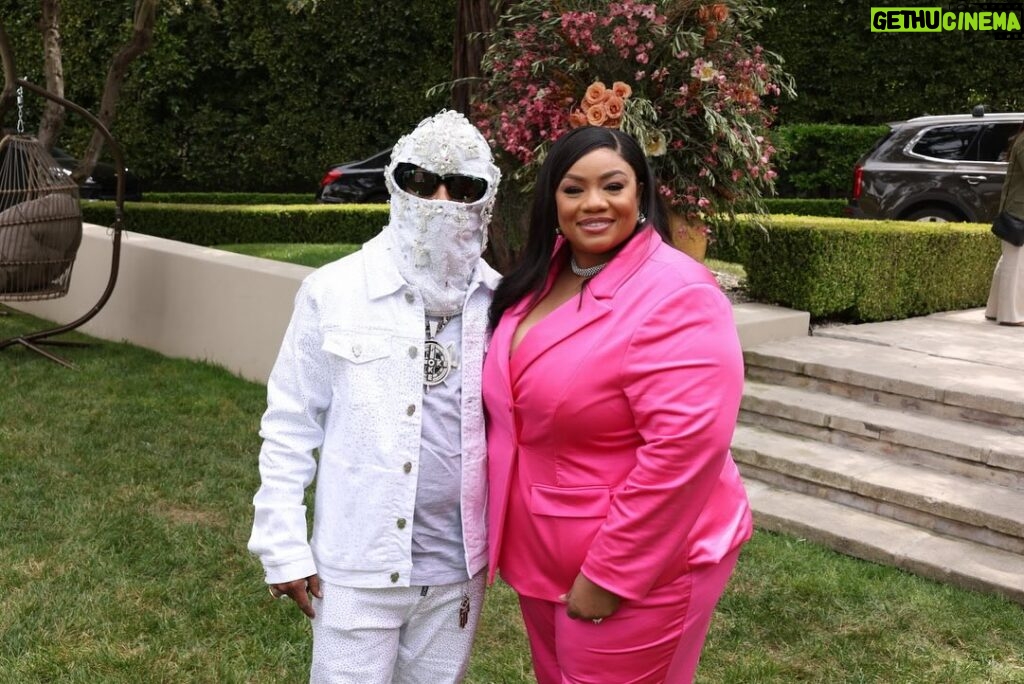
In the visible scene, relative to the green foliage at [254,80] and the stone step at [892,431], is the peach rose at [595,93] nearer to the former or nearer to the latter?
the stone step at [892,431]

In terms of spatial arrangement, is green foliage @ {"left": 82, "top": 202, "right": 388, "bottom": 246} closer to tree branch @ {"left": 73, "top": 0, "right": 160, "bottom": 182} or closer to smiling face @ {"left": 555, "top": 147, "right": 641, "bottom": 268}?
tree branch @ {"left": 73, "top": 0, "right": 160, "bottom": 182}

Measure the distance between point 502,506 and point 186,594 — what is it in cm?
228

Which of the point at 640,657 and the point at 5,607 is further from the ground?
the point at 640,657

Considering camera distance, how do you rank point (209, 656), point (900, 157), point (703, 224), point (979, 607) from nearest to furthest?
1. point (209, 656)
2. point (979, 607)
3. point (703, 224)
4. point (900, 157)

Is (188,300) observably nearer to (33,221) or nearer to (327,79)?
(33,221)

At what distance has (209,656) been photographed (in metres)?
3.59

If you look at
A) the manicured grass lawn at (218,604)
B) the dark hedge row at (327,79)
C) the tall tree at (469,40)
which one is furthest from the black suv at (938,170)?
the manicured grass lawn at (218,604)

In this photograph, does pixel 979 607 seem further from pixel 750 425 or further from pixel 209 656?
pixel 209 656

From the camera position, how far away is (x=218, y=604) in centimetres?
395

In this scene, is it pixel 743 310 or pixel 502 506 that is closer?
pixel 502 506

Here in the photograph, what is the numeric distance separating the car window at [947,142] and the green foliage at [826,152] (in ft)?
14.3

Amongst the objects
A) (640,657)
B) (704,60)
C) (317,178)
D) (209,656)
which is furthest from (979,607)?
(317,178)

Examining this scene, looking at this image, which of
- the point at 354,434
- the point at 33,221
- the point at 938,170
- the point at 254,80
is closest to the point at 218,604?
the point at 354,434

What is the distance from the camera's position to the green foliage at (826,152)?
624 inches
